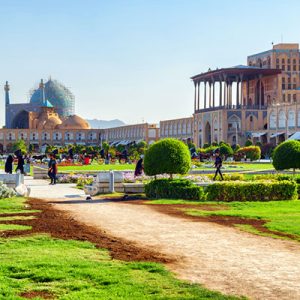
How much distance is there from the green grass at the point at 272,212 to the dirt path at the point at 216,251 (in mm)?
858

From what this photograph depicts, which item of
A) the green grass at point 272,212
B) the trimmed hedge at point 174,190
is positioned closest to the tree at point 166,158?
the trimmed hedge at point 174,190

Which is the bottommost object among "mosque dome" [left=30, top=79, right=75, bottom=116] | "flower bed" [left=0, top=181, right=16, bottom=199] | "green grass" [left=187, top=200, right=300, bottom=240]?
"green grass" [left=187, top=200, right=300, bottom=240]

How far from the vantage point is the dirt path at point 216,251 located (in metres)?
6.88

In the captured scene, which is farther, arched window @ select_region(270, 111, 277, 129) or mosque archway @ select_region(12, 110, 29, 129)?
mosque archway @ select_region(12, 110, 29, 129)

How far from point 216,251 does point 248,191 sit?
349 inches

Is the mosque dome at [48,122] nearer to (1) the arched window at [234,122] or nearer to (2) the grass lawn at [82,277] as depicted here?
(1) the arched window at [234,122]

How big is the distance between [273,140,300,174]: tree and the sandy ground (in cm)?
902

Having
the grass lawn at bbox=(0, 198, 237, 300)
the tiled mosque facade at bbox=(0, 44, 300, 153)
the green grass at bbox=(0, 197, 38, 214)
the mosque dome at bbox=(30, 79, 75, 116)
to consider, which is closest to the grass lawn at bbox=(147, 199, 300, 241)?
the green grass at bbox=(0, 197, 38, 214)

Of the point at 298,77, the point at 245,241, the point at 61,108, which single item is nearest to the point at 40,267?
the point at 245,241

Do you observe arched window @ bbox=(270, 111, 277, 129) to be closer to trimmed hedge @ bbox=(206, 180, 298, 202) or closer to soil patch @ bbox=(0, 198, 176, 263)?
trimmed hedge @ bbox=(206, 180, 298, 202)

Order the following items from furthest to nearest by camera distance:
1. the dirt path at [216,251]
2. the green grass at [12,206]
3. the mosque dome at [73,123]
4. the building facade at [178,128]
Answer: the mosque dome at [73,123], the building facade at [178,128], the green grass at [12,206], the dirt path at [216,251]

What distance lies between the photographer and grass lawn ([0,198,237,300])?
6473mm

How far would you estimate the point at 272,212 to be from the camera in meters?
14.2

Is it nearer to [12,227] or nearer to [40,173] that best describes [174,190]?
[12,227]
